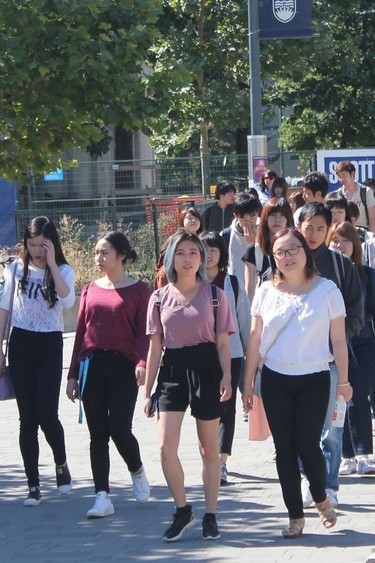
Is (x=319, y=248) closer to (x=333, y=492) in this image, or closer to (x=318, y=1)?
(x=333, y=492)

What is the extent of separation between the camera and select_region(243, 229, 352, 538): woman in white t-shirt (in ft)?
21.0

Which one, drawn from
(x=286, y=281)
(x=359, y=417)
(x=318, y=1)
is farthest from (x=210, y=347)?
(x=318, y=1)

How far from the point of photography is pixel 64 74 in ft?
33.9

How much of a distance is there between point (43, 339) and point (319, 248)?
6.14 ft

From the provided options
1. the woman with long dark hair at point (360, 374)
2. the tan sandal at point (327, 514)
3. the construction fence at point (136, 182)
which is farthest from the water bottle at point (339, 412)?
the construction fence at point (136, 182)

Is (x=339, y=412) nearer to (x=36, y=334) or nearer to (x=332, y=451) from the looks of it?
(x=332, y=451)

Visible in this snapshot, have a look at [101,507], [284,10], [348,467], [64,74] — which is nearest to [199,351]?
[101,507]

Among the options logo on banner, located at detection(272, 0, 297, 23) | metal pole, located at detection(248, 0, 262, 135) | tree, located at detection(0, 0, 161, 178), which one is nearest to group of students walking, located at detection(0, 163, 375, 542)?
tree, located at detection(0, 0, 161, 178)

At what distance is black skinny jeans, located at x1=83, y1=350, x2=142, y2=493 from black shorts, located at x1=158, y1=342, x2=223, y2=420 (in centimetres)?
67

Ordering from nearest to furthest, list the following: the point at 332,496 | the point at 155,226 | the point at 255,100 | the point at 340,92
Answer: the point at 332,496 → the point at 255,100 → the point at 155,226 → the point at 340,92

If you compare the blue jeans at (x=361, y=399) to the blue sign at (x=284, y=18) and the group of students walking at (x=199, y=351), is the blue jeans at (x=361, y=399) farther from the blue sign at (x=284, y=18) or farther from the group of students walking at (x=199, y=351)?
the blue sign at (x=284, y=18)

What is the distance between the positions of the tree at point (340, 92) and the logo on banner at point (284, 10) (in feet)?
50.8

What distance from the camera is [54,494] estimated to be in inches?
321

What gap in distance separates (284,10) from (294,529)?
37.4 ft
